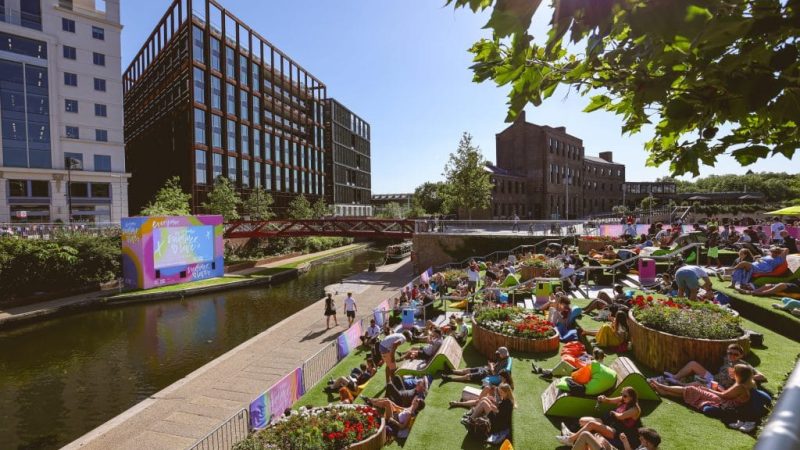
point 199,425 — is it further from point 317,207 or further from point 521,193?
point 317,207

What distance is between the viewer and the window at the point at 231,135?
184 ft

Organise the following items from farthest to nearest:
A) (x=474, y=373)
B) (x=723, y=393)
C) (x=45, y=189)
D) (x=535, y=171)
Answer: (x=535, y=171) < (x=45, y=189) < (x=474, y=373) < (x=723, y=393)

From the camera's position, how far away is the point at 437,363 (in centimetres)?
1056

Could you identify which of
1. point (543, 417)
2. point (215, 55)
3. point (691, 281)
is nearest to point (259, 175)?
point (215, 55)

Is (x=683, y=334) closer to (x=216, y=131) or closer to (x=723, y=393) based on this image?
(x=723, y=393)

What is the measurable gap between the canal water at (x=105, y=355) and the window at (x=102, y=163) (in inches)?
956

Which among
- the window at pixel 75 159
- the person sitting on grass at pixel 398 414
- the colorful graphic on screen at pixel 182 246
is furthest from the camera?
the window at pixel 75 159

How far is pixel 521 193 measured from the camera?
57031 mm

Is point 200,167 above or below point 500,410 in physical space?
above

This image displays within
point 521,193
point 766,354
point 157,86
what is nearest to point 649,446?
point 766,354

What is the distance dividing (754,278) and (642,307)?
5241 millimetres

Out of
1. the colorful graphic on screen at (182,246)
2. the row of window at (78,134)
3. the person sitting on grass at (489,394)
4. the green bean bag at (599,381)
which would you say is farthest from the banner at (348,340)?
the row of window at (78,134)

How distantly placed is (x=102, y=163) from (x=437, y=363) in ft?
155

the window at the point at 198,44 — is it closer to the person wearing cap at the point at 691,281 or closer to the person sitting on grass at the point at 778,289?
the person wearing cap at the point at 691,281
